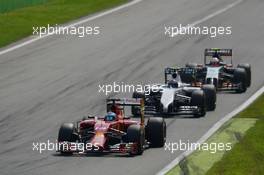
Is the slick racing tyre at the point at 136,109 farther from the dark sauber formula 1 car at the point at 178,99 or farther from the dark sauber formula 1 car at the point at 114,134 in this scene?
the dark sauber formula 1 car at the point at 114,134

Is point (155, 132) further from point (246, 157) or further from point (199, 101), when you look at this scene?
point (199, 101)

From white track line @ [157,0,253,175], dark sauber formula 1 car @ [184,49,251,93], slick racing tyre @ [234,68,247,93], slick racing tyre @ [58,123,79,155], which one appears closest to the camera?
white track line @ [157,0,253,175]

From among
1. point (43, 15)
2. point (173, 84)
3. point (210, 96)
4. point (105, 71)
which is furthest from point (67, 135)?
point (43, 15)

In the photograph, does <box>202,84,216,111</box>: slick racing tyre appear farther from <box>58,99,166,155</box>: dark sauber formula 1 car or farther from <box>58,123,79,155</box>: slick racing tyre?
<box>58,123,79,155</box>: slick racing tyre

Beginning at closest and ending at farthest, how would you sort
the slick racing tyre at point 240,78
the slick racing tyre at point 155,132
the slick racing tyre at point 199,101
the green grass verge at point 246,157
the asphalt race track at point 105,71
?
the green grass verge at point 246,157 < the asphalt race track at point 105,71 < the slick racing tyre at point 155,132 < the slick racing tyre at point 199,101 < the slick racing tyre at point 240,78

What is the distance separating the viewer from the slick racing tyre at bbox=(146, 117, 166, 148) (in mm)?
30094

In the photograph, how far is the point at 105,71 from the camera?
4738 centimetres

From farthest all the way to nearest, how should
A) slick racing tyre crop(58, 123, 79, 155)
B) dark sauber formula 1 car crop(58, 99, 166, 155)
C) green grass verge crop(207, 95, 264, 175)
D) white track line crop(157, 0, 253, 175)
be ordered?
slick racing tyre crop(58, 123, 79, 155) < dark sauber formula 1 car crop(58, 99, 166, 155) < white track line crop(157, 0, 253, 175) < green grass verge crop(207, 95, 264, 175)

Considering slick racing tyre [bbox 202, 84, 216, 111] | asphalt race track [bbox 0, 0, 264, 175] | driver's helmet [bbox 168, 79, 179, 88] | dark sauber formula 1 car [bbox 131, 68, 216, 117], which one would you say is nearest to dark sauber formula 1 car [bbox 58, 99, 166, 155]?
asphalt race track [bbox 0, 0, 264, 175]

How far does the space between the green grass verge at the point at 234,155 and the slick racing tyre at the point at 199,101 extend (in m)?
1.37

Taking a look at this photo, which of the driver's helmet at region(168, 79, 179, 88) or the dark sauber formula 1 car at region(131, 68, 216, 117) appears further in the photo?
the driver's helmet at region(168, 79, 179, 88)

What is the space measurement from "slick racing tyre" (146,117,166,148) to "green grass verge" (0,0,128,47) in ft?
80.7

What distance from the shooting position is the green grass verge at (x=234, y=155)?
26359 millimetres

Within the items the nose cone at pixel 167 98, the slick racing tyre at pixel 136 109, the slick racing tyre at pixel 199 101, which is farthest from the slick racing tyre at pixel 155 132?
the slick racing tyre at pixel 136 109
